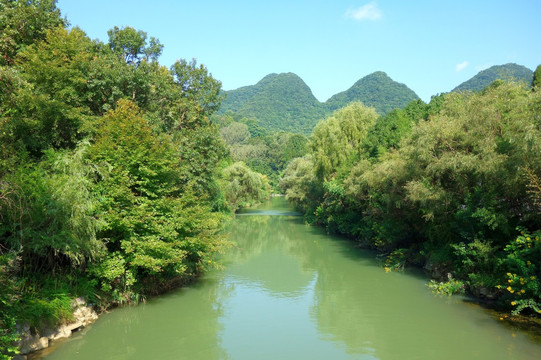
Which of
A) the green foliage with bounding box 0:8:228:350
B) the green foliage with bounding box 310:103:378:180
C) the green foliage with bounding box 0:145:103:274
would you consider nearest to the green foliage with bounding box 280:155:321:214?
the green foliage with bounding box 310:103:378:180

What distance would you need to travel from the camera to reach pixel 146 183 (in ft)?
46.2

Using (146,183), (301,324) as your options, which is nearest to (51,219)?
(146,183)

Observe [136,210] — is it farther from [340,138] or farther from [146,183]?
[340,138]

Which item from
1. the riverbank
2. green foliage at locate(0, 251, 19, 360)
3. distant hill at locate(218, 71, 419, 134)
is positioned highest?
distant hill at locate(218, 71, 419, 134)

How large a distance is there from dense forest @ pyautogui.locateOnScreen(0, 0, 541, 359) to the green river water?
104 centimetres

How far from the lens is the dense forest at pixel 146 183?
10383mm

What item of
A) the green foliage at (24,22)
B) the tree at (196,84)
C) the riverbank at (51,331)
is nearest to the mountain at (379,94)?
the tree at (196,84)

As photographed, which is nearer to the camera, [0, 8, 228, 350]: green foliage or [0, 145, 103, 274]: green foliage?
[0, 145, 103, 274]: green foliage

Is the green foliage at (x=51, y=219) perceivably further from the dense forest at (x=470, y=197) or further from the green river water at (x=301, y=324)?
the dense forest at (x=470, y=197)

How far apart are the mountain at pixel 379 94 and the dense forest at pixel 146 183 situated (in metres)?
133

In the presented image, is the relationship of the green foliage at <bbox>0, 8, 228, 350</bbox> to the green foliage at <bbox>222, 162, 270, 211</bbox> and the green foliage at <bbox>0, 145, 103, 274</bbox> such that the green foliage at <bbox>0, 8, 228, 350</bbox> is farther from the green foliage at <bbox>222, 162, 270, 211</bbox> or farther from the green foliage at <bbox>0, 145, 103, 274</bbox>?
the green foliage at <bbox>222, 162, 270, 211</bbox>

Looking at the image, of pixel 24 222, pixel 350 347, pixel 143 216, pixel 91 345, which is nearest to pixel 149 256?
pixel 143 216

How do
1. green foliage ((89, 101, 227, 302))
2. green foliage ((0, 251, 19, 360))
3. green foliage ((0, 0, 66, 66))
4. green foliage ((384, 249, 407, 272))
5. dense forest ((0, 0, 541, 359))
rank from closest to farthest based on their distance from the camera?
green foliage ((0, 251, 19, 360)) < dense forest ((0, 0, 541, 359)) < green foliage ((89, 101, 227, 302)) < green foliage ((0, 0, 66, 66)) < green foliage ((384, 249, 407, 272))

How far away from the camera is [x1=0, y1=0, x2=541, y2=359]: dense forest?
10.4m
